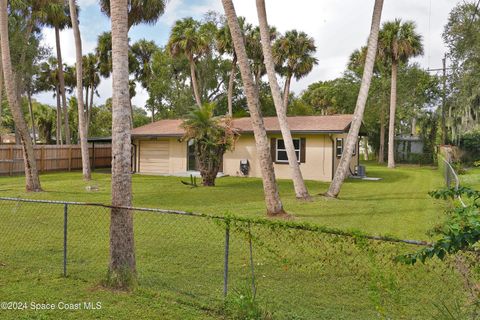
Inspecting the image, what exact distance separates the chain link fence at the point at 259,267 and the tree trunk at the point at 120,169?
25 cm

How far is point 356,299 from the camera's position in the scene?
4.96 metres

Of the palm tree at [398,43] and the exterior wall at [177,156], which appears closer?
the exterior wall at [177,156]

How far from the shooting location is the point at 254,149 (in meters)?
21.1

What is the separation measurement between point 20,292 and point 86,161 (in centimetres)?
1495

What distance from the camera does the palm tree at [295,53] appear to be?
1154 inches

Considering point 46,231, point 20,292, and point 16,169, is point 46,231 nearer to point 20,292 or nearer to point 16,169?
point 20,292

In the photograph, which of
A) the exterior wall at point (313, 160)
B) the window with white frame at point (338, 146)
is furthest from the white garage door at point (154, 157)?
the window with white frame at point (338, 146)

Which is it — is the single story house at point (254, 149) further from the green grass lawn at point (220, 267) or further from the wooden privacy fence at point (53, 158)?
the green grass lawn at point (220, 267)

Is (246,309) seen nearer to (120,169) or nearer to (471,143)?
(120,169)

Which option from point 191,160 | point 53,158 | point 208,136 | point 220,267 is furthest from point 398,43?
point 220,267

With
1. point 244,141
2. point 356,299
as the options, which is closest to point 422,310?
point 356,299

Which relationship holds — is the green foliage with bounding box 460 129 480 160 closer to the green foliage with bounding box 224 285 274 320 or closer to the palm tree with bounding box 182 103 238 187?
the palm tree with bounding box 182 103 238 187

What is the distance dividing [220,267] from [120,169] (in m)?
2.12

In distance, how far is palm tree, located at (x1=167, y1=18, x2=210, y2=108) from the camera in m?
28.4
